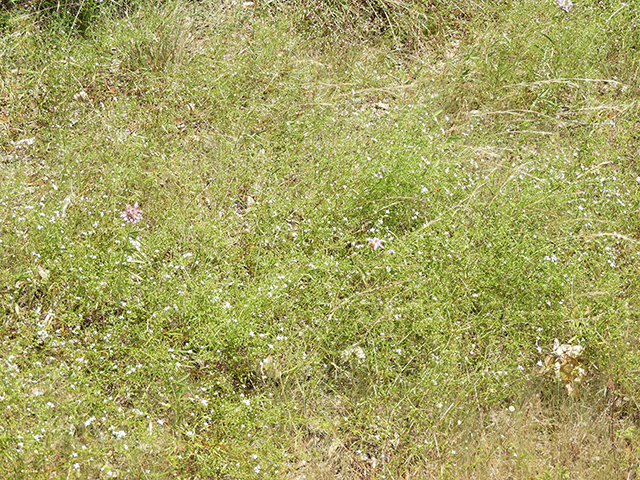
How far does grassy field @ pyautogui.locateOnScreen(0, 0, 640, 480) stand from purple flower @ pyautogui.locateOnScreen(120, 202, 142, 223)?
16mm

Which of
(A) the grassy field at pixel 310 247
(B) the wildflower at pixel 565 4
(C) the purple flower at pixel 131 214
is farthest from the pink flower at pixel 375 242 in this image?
(B) the wildflower at pixel 565 4

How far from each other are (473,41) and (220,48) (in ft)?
7.40

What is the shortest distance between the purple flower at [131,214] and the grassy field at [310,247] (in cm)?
2

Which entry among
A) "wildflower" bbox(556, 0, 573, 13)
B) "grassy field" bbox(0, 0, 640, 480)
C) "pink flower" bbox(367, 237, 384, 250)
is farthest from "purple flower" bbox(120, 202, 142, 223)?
"wildflower" bbox(556, 0, 573, 13)

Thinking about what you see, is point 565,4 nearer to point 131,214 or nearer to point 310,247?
point 310,247

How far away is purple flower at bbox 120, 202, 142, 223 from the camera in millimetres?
3725

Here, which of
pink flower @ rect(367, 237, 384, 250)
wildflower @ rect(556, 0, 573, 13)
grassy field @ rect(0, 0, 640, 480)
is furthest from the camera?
wildflower @ rect(556, 0, 573, 13)

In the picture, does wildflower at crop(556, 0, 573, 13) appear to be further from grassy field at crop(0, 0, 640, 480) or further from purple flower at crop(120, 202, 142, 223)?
purple flower at crop(120, 202, 142, 223)

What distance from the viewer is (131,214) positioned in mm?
3727

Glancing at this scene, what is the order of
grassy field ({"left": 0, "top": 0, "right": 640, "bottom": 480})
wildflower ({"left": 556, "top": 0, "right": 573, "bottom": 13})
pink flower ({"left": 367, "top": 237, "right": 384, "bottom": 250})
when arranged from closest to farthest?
grassy field ({"left": 0, "top": 0, "right": 640, "bottom": 480}), pink flower ({"left": 367, "top": 237, "right": 384, "bottom": 250}), wildflower ({"left": 556, "top": 0, "right": 573, "bottom": 13})

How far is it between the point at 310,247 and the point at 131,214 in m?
1.17

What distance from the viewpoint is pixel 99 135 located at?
4.20 metres

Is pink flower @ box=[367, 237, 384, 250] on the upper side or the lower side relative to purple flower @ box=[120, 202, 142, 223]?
upper

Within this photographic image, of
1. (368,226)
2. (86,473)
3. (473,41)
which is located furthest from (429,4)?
(86,473)
